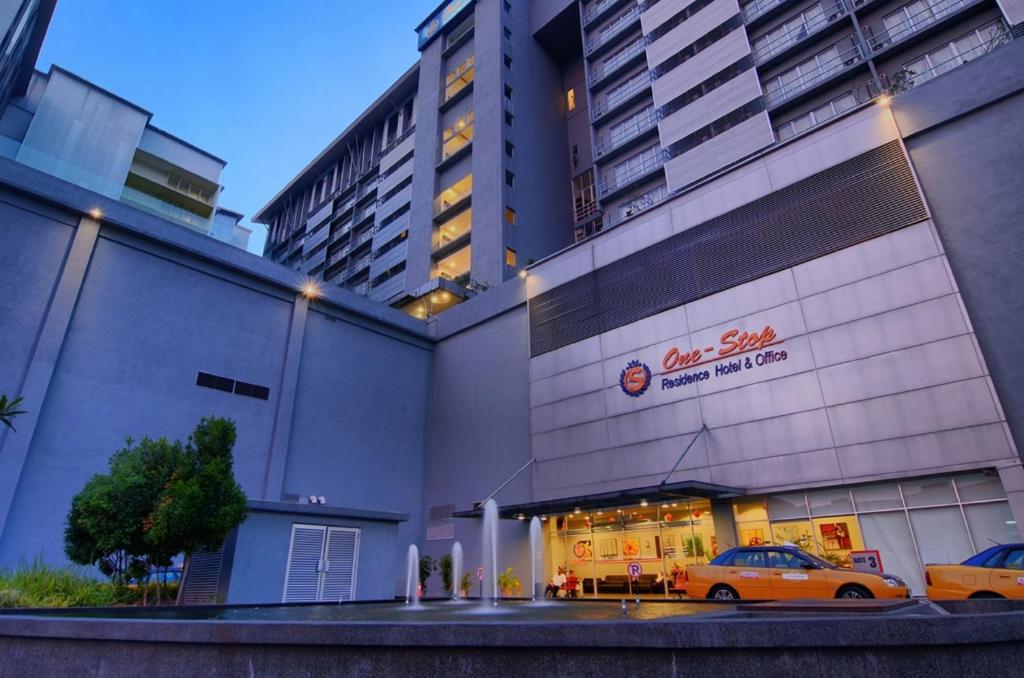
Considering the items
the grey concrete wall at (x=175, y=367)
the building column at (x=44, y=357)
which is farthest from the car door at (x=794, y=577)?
the building column at (x=44, y=357)

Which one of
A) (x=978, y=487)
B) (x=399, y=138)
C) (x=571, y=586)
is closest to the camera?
(x=978, y=487)

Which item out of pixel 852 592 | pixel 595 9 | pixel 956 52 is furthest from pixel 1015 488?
pixel 595 9

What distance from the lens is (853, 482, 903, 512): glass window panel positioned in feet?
59.4

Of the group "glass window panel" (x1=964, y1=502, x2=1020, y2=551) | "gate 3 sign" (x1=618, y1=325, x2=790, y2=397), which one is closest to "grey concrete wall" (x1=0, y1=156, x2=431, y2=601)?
"gate 3 sign" (x1=618, y1=325, x2=790, y2=397)

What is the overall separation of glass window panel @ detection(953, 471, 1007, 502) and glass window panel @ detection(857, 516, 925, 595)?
5.90 ft

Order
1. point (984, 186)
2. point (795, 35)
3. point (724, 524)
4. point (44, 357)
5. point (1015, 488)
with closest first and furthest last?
point (1015, 488) → point (984, 186) → point (44, 357) → point (724, 524) → point (795, 35)

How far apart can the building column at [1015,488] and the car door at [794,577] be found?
7.10m

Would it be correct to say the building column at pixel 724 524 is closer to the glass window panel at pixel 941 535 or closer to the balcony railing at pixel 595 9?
the glass window panel at pixel 941 535

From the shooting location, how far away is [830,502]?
1925 cm

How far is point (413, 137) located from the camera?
54.8m

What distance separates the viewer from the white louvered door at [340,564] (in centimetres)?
1700

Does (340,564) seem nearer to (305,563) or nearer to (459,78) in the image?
(305,563)

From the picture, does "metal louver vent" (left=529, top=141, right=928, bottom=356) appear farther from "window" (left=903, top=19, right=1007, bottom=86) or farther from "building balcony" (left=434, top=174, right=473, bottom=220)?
"building balcony" (left=434, top=174, right=473, bottom=220)

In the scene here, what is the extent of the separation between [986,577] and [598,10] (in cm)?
4509
